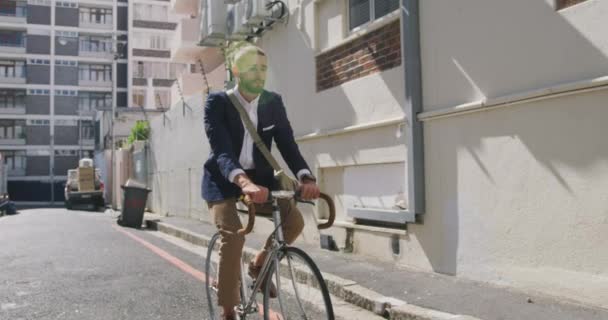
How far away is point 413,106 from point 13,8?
195 feet

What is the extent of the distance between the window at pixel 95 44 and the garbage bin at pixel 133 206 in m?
47.5

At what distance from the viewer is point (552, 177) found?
4.87 meters

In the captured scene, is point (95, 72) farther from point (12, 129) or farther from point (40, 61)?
point (12, 129)

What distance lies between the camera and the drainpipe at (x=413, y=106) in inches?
255

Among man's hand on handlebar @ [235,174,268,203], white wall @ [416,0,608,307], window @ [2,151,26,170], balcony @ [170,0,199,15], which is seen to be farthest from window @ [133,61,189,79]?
man's hand on handlebar @ [235,174,268,203]

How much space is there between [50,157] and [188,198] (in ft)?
147

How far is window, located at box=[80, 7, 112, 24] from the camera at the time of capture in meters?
58.3

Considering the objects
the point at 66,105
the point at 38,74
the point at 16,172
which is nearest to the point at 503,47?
the point at 16,172

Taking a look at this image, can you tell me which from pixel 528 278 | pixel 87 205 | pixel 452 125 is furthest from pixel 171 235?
pixel 87 205

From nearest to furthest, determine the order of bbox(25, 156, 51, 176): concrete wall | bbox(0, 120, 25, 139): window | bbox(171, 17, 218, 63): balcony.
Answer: bbox(171, 17, 218, 63): balcony < bbox(0, 120, 25, 139): window < bbox(25, 156, 51, 176): concrete wall

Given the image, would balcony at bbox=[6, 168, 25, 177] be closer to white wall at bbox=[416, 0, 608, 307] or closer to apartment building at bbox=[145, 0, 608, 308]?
apartment building at bbox=[145, 0, 608, 308]

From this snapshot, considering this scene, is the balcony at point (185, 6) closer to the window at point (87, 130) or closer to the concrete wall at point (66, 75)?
the window at point (87, 130)

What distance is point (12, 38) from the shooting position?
55031 mm

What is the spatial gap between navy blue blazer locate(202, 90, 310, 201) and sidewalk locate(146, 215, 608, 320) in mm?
1855
